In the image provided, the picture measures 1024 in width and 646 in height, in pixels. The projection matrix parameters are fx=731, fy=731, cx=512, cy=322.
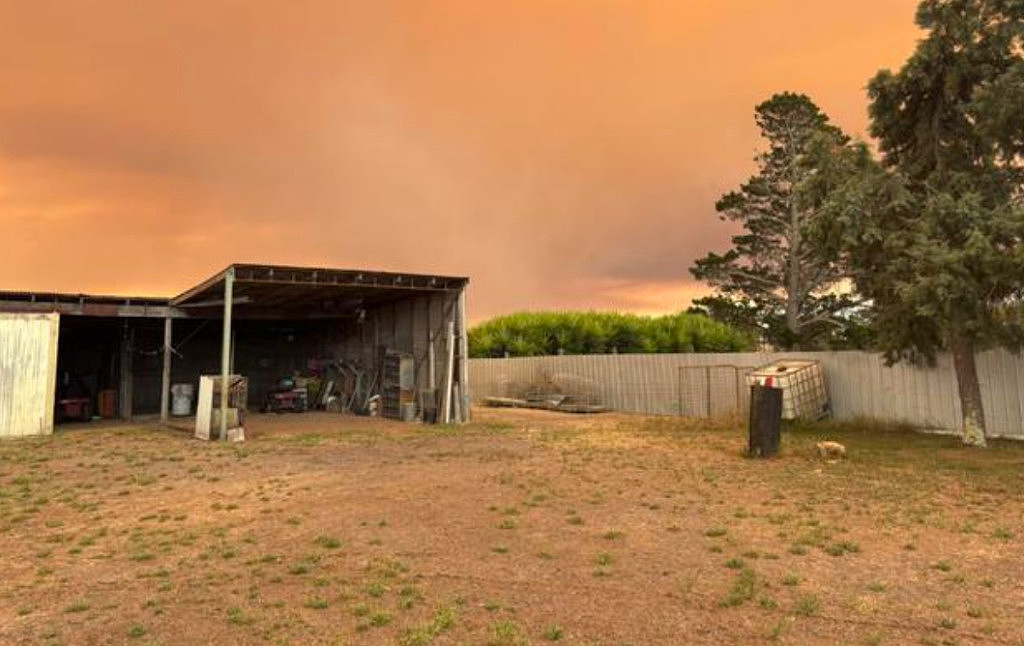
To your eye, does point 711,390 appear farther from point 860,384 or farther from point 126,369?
point 126,369

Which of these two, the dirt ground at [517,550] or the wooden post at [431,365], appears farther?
the wooden post at [431,365]

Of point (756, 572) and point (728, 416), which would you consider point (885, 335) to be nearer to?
point (728, 416)

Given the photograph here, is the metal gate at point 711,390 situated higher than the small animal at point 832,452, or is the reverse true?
the metal gate at point 711,390

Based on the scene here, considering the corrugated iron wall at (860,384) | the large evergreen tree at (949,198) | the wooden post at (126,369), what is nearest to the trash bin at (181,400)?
the wooden post at (126,369)

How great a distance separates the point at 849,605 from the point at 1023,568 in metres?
2.06

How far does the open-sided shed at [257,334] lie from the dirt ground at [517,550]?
7.53m

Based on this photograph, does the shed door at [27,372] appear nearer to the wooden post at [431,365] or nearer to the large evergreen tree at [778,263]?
the wooden post at [431,365]

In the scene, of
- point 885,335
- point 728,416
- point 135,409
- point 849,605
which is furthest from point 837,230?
point 135,409

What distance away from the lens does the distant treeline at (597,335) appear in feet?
110

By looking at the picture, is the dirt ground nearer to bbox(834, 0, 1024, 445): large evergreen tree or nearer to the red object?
bbox(834, 0, 1024, 445): large evergreen tree

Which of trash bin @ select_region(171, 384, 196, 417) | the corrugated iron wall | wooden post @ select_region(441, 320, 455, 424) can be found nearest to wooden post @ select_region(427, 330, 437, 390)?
wooden post @ select_region(441, 320, 455, 424)

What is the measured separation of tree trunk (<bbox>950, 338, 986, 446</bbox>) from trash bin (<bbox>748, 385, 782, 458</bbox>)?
461 cm

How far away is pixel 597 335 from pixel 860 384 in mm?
16078

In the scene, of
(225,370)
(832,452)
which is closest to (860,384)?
(832,452)
